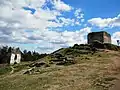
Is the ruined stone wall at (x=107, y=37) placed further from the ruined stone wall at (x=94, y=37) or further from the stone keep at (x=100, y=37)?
the ruined stone wall at (x=94, y=37)

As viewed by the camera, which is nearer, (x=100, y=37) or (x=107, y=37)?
(x=100, y=37)

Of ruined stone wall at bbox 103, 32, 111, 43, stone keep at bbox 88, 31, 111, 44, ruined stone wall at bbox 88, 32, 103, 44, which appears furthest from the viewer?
ruined stone wall at bbox 103, 32, 111, 43

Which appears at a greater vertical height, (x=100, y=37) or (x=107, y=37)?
(x=107, y=37)

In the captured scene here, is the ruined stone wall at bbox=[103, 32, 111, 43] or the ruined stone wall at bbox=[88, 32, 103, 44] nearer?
the ruined stone wall at bbox=[88, 32, 103, 44]

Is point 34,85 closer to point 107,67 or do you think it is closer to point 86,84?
point 86,84

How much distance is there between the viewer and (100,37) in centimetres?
7419

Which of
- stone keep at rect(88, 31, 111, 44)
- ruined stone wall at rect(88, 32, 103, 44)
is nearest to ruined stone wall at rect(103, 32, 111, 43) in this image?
stone keep at rect(88, 31, 111, 44)

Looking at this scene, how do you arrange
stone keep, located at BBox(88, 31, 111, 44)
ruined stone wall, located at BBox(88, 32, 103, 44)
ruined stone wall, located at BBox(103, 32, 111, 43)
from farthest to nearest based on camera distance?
ruined stone wall, located at BBox(103, 32, 111, 43)
ruined stone wall, located at BBox(88, 32, 103, 44)
stone keep, located at BBox(88, 31, 111, 44)

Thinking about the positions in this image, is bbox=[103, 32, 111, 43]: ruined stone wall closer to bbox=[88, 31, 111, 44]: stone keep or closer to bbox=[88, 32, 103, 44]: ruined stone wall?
bbox=[88, 31, 111, 44]: stone keep

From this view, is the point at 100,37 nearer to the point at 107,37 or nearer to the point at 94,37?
the point at 94,37

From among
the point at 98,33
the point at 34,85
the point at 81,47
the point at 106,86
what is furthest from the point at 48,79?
the point at 98,33

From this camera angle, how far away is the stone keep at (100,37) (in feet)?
241

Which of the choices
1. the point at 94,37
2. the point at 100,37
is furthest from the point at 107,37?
the point at 94,37

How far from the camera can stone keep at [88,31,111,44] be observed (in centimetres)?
7356
